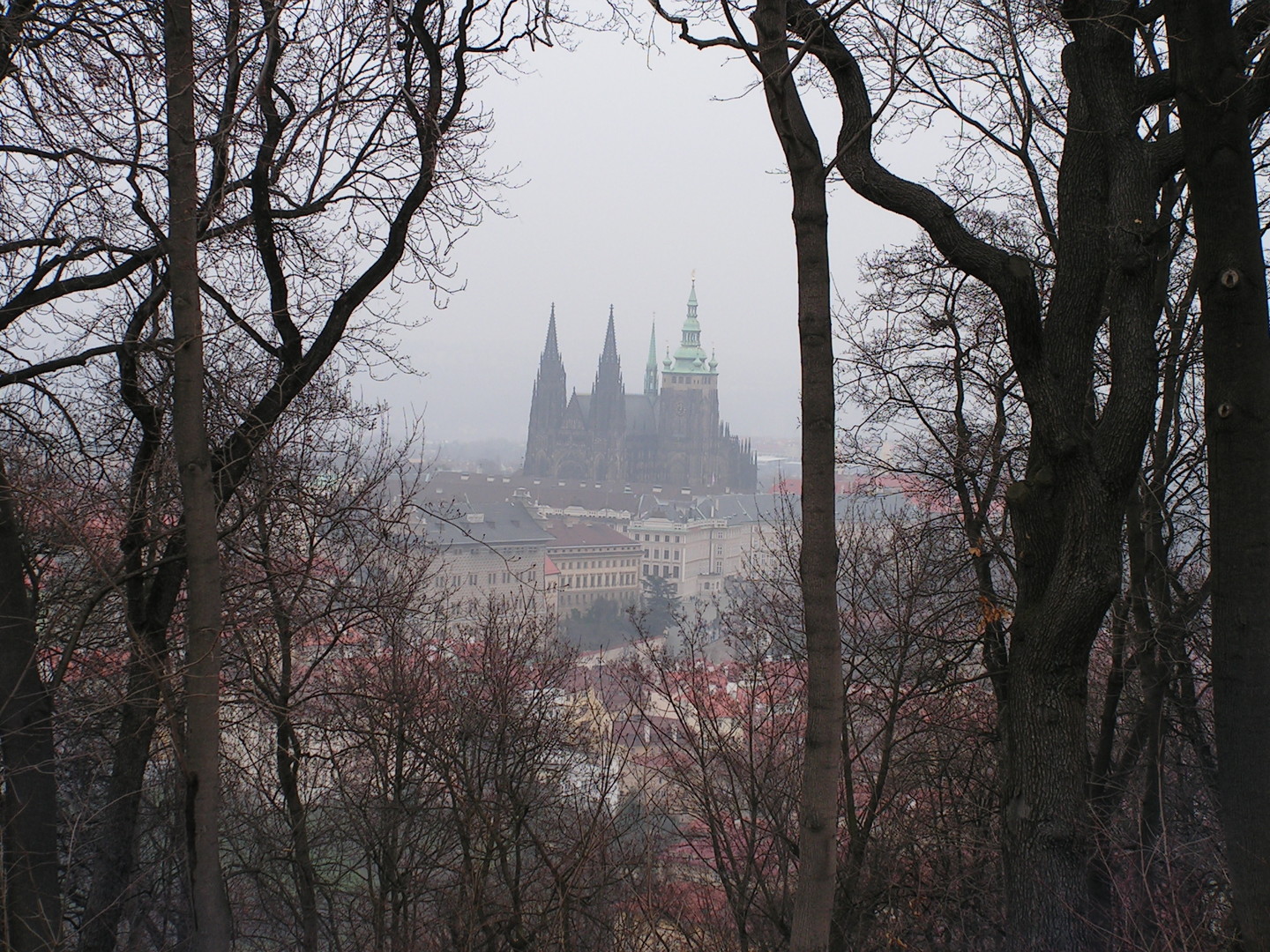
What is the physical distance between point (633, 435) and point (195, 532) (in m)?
101

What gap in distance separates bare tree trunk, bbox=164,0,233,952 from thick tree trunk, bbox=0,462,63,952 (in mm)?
565

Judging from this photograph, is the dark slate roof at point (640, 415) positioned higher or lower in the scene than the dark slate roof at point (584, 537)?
higher

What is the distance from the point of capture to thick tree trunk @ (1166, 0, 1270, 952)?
2.82 meters

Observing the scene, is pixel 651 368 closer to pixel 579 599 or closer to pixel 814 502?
pixel 579 599

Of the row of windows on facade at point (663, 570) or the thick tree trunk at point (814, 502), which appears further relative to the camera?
the row of windows on facade at point (663, 570)

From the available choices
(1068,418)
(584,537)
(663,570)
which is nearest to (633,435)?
(663,570)

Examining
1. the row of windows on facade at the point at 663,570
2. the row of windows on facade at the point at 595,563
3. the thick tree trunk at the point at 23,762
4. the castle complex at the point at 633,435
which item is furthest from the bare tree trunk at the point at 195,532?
the castle complex at the point at 633,435

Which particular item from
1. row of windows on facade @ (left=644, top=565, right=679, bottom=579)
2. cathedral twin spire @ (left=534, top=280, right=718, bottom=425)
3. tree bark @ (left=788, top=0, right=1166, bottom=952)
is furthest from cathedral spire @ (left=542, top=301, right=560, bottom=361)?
tree bark @ (left=788, top=0, right=1166, bottom=952)

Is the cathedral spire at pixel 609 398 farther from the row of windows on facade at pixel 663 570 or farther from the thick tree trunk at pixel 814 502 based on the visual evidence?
the thick tree trunk at pixel 814 502

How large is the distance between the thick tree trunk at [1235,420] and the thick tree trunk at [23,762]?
358 centimetres

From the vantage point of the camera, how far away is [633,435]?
10412cm

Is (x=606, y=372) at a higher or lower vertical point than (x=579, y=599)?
higher

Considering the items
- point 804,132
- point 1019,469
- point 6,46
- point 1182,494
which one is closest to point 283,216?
point 6,46

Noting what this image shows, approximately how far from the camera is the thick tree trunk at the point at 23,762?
326 cm
